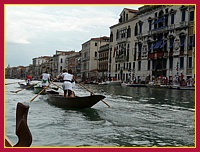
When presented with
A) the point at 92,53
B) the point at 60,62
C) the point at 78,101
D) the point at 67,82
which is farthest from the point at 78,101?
the point at 60,62

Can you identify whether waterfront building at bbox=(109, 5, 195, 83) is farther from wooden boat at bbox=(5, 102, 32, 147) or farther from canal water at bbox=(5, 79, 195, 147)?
wooden boat at bbox=(5, 102, 32, 147)

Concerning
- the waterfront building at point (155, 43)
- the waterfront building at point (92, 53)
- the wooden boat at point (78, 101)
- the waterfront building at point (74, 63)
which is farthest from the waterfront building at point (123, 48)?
the wooden boat at point (78, 101)

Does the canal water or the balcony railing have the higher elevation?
the balcony railing

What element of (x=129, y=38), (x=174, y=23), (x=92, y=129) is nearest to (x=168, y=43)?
(x=174, y=23)

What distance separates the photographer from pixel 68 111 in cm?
750

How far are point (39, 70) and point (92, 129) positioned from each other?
94423 mm

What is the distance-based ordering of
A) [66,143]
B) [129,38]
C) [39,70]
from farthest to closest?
1. [39,70]
2. [129,38]
3. [66,143]

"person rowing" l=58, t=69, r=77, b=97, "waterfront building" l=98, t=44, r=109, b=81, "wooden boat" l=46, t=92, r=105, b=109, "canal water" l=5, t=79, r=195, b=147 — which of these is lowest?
"canal water" l=5, t=79, r=195, b=147

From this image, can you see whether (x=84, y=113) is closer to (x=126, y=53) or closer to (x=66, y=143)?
(x=66, y=143)

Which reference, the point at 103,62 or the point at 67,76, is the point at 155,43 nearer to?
the point at 103,62

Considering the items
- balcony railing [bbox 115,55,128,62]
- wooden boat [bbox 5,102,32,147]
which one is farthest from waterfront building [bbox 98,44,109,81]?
wooden boat [bbox 5,102,32,147]

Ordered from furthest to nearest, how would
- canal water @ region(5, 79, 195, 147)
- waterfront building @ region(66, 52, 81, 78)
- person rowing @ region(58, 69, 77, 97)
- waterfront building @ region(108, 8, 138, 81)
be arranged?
1. waterfront building @ region(66, 52, 81, 78)
2. waterfront building @ region(108, 8, 138, 81)
3. person rowing @ region(58, 69, 77, 97)
4. canal water @ region(5, 79, 195, 147)

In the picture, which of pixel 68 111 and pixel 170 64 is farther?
pixel 170 64

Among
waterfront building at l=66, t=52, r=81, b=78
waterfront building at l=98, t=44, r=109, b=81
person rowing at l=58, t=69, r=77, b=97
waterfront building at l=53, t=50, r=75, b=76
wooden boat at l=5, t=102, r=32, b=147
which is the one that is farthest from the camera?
waterfront building at l=53, t=50, r=75, b=76
